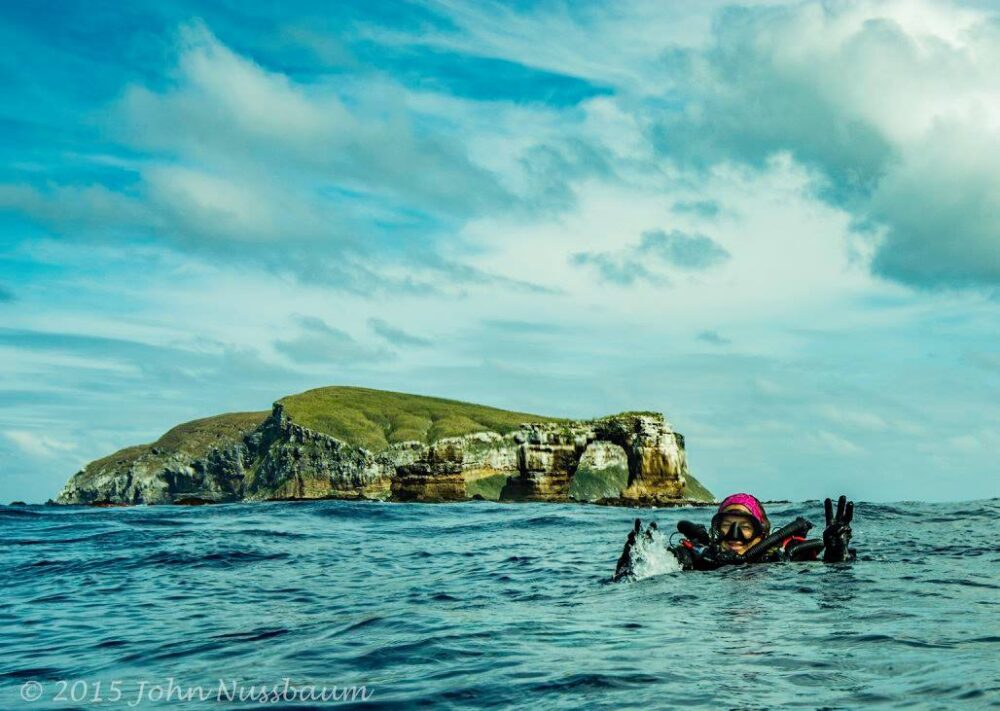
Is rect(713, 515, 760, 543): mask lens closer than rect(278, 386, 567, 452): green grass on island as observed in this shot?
Yes

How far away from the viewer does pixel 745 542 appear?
17703 mm

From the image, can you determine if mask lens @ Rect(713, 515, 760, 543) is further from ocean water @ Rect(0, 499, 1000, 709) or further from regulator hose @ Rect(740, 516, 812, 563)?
ocean water @ Rect(0, 499, 1000, 709)

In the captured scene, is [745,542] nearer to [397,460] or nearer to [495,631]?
[495,631]

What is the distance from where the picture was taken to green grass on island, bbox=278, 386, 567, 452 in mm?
171750

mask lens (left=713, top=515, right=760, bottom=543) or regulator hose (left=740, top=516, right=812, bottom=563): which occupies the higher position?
mask lens (left=713, top=515, right=760, bottom=543)

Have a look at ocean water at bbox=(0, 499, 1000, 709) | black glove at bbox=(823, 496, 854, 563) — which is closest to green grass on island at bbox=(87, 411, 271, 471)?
ocean water at bbox=(0, 499, 1000, 709)

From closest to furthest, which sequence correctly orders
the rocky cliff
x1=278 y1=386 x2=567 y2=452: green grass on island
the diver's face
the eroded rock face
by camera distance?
1. the diver's face
2. the eroded rock face
3. the rocky cliff
4. x1=278 y1=386 x2=567 y2=452: green grass on island

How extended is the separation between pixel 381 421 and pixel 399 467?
95375 millimetres

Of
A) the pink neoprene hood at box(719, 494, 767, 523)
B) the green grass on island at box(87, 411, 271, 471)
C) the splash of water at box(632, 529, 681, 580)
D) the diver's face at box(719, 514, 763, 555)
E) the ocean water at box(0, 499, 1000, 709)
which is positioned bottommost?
the ocean water at box(0, 499, 1000, 709)

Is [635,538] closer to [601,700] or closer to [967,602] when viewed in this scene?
[967,602]

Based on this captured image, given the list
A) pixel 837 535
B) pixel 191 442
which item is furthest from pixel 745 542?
pixel 191 442

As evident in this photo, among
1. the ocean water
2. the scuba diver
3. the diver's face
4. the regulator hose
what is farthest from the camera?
the diver's face

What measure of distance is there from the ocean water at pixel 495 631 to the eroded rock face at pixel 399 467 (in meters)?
52.4

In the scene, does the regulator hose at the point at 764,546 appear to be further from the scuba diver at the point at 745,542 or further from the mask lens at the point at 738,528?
the mask lens at the point at 738,528
